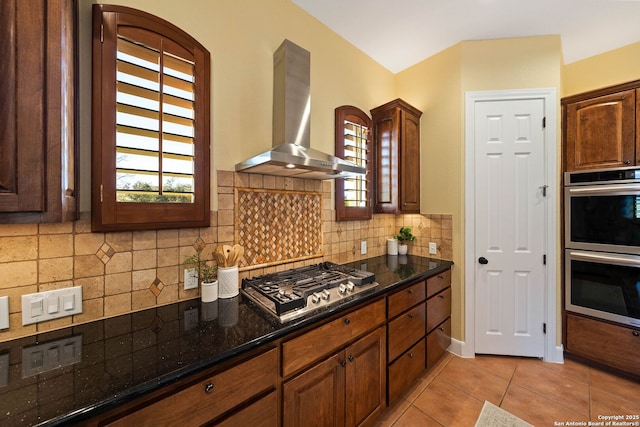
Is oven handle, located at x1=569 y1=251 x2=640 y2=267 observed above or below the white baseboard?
above

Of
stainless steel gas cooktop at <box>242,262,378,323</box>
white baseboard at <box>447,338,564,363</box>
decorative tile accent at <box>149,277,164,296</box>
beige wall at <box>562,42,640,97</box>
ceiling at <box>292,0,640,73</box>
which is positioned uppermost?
ceiling at <box>292,0,640,73</box>

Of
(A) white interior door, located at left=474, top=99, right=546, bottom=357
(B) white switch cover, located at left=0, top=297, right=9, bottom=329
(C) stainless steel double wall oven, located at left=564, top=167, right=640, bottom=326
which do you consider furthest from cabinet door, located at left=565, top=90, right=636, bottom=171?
(B) white switch cover, located at left=0, top=297, right=9, bottom=329

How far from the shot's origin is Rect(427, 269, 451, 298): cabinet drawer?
6.66 ft

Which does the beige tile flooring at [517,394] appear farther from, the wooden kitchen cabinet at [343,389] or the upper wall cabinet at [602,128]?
the upper wall cabinet at [602,128]

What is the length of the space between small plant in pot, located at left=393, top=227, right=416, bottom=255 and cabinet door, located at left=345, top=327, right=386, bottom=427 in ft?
4.02

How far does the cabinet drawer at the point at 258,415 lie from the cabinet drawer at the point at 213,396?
4 cm

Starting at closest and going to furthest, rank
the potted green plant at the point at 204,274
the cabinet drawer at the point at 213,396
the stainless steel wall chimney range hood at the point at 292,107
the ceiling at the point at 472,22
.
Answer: the cabinet drawer at the point at 213,396 < the potted green plant at the point at 204,274 < the stainless steel wall chimney range hood at the point at 292,107 < the ceiling at the point at 472,22

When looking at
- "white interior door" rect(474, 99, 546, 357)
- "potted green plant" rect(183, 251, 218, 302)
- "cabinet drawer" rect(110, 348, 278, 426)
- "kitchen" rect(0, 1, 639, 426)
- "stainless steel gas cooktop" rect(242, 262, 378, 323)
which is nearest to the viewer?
"cabinet drawer" rect(110, 348, 278, 426)

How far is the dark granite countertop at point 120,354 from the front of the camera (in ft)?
2.16

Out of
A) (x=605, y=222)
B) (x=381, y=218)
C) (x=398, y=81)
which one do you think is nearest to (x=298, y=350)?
(x=381, y=218)

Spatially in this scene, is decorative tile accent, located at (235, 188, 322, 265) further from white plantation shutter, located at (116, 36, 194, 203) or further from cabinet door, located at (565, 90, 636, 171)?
cabinet door, located at (565, 90, 636, 171)

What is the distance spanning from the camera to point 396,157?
7.70 feet

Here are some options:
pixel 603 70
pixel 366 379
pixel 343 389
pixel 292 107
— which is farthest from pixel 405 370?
pixel 603 70

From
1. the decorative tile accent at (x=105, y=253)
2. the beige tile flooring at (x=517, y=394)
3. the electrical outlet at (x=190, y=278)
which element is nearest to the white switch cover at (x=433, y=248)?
the beige tile flooring at (x=517, y=394)
